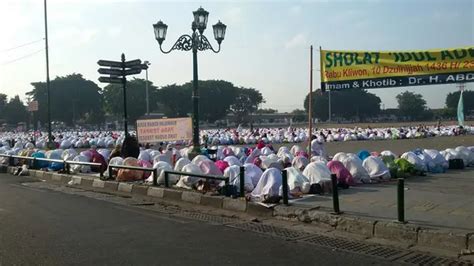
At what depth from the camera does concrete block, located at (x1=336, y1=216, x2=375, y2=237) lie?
25.2 feet

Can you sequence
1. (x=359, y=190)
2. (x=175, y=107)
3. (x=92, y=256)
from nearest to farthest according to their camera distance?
(x=92, y=256)
(x=359, y=190)
(x=175, y=107)

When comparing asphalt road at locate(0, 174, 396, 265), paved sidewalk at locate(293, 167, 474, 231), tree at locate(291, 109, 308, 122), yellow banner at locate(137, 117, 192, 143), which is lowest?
asphalt road at locate(0, 174, 396, 265)

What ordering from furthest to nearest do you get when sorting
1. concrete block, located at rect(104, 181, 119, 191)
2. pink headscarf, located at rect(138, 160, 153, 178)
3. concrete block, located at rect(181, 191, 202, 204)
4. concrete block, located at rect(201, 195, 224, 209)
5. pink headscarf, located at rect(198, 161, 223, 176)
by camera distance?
1. pink headscarf, located at rect(138, 160, 153, 178)
2. concrete block, located at rect(104, 181, 119, 191)
3. pink headscarf, located at rect(198, 161, 223, 176)
4. concrete block, located at rect(181, 191, 202, 204)
5. concrete block, located at rect(201, 195, 224, 209)

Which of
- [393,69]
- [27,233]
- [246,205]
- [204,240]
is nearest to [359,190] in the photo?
[246,205]

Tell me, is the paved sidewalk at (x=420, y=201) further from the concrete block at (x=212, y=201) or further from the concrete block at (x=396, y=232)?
the concrete block at (x=212, y=201)

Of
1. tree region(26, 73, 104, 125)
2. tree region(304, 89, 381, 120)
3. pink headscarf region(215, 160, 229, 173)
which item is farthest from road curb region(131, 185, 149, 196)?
tree region(304, 89, 381, 120)

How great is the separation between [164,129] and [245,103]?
386ft

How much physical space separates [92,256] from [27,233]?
2087 mm

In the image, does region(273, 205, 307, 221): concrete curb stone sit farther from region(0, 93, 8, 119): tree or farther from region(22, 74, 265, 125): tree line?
region(0, 93, 8, 119): tree

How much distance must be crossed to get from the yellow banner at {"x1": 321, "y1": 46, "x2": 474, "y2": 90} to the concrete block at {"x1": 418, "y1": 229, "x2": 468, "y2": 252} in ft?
20.2

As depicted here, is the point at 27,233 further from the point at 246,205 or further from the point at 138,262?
the point at 246,205

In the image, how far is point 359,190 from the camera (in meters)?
11.0

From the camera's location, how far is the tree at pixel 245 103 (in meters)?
132

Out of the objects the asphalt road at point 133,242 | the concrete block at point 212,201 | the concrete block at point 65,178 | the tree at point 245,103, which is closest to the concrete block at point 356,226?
the asphalt road at point 133,242
